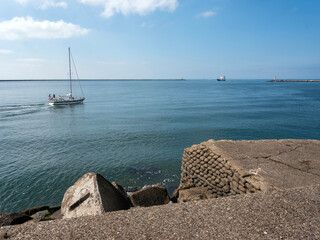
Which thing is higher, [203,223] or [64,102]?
[64,102]

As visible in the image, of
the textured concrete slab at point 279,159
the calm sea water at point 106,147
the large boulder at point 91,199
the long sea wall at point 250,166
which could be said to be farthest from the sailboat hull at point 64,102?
the textured concrete slab at point 279,159

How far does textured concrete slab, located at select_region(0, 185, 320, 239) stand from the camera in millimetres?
4031

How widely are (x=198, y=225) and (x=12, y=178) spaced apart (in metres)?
14.1

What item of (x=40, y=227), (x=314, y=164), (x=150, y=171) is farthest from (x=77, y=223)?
(x=150, y=171)

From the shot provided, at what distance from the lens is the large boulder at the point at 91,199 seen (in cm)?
623

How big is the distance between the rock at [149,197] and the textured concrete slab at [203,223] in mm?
3628

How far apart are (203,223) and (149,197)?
4.62 meters

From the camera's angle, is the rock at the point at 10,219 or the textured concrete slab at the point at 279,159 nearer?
the rock at the point at 10,219

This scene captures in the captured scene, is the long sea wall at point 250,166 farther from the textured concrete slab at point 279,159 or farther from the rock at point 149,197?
the rock at point 149,197

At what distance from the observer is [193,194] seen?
28.9 ft

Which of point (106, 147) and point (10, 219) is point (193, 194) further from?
point (106, 147)

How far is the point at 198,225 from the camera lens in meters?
4.30

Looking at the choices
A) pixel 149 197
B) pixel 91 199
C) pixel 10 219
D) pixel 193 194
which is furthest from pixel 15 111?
pixel 193 194

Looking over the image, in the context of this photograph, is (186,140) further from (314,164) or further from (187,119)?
(314,164)
